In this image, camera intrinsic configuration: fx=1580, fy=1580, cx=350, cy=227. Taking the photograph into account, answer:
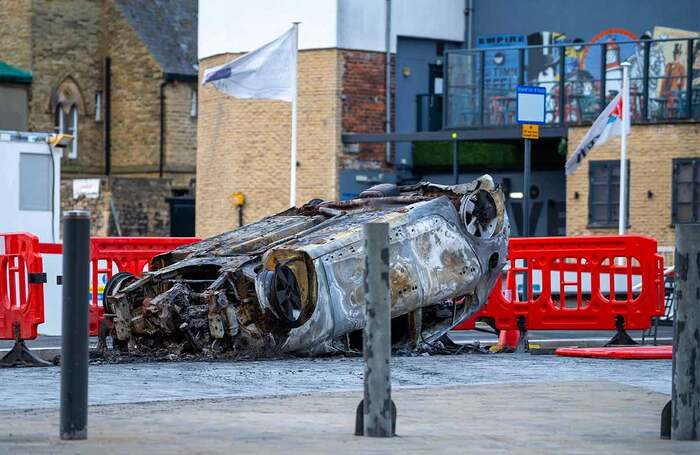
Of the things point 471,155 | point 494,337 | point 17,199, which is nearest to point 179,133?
point 471,155

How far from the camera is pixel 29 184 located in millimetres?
27312

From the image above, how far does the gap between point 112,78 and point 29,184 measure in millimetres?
38115

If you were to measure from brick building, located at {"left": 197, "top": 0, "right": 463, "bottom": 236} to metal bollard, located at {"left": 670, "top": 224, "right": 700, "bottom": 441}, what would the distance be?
32.9 metres

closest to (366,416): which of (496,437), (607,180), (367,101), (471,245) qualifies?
(496,437)

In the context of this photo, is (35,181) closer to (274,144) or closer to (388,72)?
(274,144)

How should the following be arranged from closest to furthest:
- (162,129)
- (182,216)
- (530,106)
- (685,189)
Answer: (530,106) → (685,189) → (182,216) → (162,129)

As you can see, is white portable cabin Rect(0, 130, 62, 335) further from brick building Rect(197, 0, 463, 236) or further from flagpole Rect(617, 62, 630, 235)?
brick building Rect(197, 0, 463, 236)

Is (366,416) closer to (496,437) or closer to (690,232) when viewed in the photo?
(496,437)

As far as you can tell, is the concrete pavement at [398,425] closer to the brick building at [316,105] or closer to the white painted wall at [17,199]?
the white painted wall at [17,199]

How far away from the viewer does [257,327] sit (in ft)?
44.1

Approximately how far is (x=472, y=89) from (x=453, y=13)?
204 inches

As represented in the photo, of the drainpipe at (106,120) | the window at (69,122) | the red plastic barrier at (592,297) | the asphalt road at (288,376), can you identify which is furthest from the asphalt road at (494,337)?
the drainpipe at (106,120)

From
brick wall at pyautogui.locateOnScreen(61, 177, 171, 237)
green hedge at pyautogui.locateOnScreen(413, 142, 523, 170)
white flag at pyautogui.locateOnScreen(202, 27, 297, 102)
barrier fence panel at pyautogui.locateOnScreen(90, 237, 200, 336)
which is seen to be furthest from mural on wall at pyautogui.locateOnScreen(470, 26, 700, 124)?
barrier fence panel at pyautogui.locateOnScreen(90, 237, 200, 336)

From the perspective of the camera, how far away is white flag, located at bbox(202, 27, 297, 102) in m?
32.0
